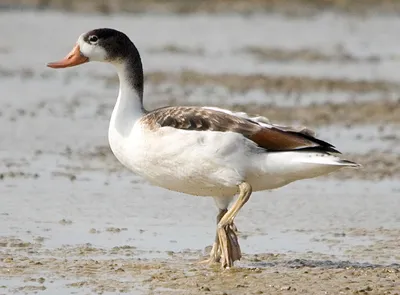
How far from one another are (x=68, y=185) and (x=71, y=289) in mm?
3538

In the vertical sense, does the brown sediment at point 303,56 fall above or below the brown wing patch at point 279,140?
above

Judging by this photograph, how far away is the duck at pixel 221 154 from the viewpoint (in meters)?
7.54

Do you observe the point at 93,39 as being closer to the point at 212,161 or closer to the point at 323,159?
the point at 212,161

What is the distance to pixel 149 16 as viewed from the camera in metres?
28.9

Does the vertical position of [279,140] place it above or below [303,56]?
below

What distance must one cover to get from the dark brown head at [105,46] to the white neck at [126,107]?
0.08m

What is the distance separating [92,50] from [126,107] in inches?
20.4

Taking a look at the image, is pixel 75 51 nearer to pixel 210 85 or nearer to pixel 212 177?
pixel 212 177

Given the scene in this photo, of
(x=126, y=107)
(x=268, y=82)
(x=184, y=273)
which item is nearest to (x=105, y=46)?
(x=126, y=107)

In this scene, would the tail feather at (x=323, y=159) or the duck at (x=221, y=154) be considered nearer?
the tail feather at (x=323, y=159)

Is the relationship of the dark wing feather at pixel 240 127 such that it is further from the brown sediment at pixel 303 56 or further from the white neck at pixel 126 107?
the brown sediment at pixel 303 56

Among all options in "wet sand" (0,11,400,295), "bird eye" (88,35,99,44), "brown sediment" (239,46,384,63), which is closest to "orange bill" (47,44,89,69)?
"bird eye" (88,35,99,44)

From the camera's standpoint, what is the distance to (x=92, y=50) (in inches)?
325

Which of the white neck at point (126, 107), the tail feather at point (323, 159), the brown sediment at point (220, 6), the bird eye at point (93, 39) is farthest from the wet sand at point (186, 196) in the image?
the brown sediment at point (220, 6)
